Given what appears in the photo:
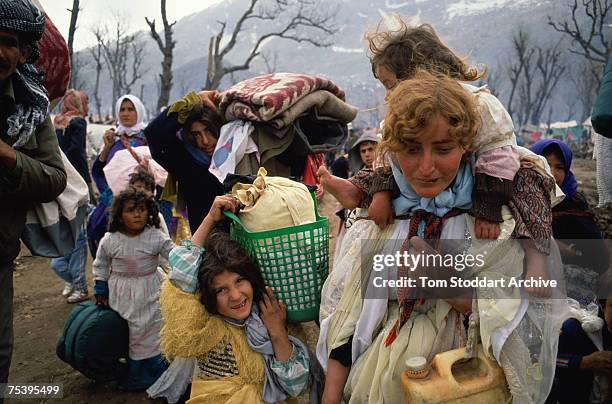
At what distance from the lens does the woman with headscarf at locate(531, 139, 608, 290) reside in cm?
319

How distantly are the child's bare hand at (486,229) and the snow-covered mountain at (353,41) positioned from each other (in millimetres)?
96373

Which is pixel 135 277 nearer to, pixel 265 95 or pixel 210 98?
pixel 210 98

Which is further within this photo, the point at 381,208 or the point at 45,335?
the point at 45,335

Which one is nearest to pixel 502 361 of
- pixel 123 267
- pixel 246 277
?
pixel 246 277

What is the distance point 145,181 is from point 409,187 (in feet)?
10.8

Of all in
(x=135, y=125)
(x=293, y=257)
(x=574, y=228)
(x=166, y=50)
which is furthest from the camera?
(x=166, y=50)

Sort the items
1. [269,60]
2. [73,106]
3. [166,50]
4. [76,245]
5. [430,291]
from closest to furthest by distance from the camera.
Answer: [430,291], [76,245], [73,106], [166,50], [269,60]

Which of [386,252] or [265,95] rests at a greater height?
[265,95]

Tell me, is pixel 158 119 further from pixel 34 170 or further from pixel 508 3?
pixel 508 3

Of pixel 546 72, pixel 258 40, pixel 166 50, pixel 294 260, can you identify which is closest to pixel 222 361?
pixel 294 260

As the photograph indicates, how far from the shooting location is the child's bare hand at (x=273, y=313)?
6.66ft

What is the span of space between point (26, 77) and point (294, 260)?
1451 mm

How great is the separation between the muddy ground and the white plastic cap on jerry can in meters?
2.49

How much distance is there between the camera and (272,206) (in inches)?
76.3
